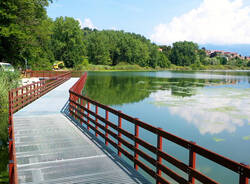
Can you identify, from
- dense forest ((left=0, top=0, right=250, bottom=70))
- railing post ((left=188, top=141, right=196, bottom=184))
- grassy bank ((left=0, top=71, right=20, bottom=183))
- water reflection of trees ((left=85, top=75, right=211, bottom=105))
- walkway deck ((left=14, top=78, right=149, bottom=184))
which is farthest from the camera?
dense forest ((left=0, top=0, right=250, bottom=70))

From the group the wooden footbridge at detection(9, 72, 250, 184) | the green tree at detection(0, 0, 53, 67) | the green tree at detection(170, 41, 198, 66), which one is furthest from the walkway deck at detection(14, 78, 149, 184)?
the green tree at detection(170, 41, 198, 66)

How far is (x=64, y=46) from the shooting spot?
9756cm

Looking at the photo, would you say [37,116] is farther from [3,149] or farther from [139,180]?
[139,180]

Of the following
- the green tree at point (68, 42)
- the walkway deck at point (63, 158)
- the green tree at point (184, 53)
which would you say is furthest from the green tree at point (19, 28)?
the green tree at point (184, 53)

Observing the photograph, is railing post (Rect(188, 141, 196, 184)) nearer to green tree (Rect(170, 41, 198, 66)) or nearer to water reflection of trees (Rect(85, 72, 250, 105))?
water reflection of trees (Rect(85, 72, 250, 105))

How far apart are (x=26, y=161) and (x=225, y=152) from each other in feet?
28.5

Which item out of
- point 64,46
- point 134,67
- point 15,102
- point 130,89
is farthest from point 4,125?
point 134,67

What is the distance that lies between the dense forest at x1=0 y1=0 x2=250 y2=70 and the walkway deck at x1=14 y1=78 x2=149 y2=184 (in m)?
26.8

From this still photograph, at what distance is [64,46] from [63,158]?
309 feet

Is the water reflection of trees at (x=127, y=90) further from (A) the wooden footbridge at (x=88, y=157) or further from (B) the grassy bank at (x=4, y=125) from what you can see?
(A) the wooden footbridge at (x=88, y=157)

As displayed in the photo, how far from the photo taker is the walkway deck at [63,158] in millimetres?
5902

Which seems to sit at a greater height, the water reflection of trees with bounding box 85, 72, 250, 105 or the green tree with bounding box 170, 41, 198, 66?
the green tree with bounding box 170, 41, 198, 66

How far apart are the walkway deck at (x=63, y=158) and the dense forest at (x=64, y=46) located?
26814 mm

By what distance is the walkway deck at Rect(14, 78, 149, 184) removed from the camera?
590 centimetres
